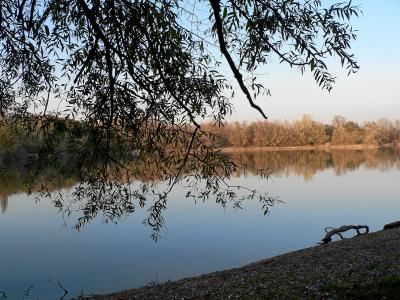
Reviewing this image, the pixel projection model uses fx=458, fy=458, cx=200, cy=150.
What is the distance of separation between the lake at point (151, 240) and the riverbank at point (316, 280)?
1.36 m

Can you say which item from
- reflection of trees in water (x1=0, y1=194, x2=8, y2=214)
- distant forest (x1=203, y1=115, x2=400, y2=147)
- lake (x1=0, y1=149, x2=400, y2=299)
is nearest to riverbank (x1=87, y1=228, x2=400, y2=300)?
lake (x1=0, y1=149, x2=400, y2=299)

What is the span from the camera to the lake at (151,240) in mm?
9383

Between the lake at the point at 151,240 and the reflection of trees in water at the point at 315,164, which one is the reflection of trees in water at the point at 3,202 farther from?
the reflection of trees in water at the point at 315,164

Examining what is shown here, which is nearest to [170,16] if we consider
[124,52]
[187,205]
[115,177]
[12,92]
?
[124,52]

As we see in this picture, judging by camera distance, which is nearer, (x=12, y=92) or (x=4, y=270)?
(x=12, y=92)

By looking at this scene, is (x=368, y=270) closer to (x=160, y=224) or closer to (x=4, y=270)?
(x=160, y=224)

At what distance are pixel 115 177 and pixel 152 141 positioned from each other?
480 millimetres

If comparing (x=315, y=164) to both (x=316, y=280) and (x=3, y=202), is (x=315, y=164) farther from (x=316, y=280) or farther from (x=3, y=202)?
(x=316, y=280)

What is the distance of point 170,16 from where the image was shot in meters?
3.07

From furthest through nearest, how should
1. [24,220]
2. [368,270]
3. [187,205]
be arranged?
[187,205]
[24,220]
[368,270]

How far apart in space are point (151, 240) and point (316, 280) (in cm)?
749

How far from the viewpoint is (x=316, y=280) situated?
5555mm

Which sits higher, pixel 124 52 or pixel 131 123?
pixel 124 52

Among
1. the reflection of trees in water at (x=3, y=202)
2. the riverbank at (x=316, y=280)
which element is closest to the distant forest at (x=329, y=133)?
the reflection of trees in water at (x=3, y=202)
